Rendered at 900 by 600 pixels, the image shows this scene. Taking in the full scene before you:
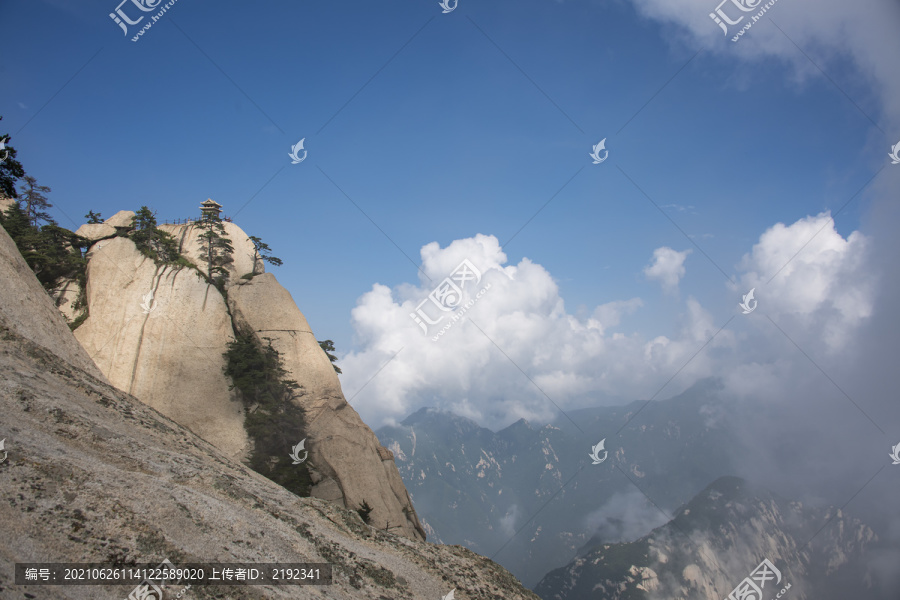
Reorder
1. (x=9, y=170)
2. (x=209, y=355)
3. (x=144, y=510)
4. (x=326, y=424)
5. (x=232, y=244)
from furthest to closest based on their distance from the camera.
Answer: (x=232, y=244)
(x=209, y=355)
(x=326, y=424)
(x=9, y=170)
(x=144, y=510)

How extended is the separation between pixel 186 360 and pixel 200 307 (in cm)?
530

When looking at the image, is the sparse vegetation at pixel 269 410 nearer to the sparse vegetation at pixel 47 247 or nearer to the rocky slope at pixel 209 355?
the rocky slope at pixel 209 355

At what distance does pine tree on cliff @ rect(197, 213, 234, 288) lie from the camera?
44438 millimetres

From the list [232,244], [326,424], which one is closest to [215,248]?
[232,244]

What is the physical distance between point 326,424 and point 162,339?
16.3 metres

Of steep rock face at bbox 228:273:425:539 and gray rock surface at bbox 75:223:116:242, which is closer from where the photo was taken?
steep rock face at bbox 228:273:425:539

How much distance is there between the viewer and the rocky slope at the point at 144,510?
8680mm

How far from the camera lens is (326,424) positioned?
Result: 127 feet

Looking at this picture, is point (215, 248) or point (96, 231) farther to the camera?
point (215, 248)

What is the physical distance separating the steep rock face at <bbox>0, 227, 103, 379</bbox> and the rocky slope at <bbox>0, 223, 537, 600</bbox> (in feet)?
1.11

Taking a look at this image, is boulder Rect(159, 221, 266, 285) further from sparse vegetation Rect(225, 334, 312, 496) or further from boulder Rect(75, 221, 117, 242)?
sparse vegetation Rect(225, 334, 312, 496)

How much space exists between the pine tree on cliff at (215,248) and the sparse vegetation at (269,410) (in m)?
8.79

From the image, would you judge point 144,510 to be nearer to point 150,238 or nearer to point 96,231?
point 150,238

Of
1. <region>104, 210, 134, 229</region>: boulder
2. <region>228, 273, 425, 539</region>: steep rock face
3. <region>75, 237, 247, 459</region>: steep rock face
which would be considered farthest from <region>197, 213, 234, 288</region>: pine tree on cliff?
<region>104, 210, 134, 229</region>: boulder
